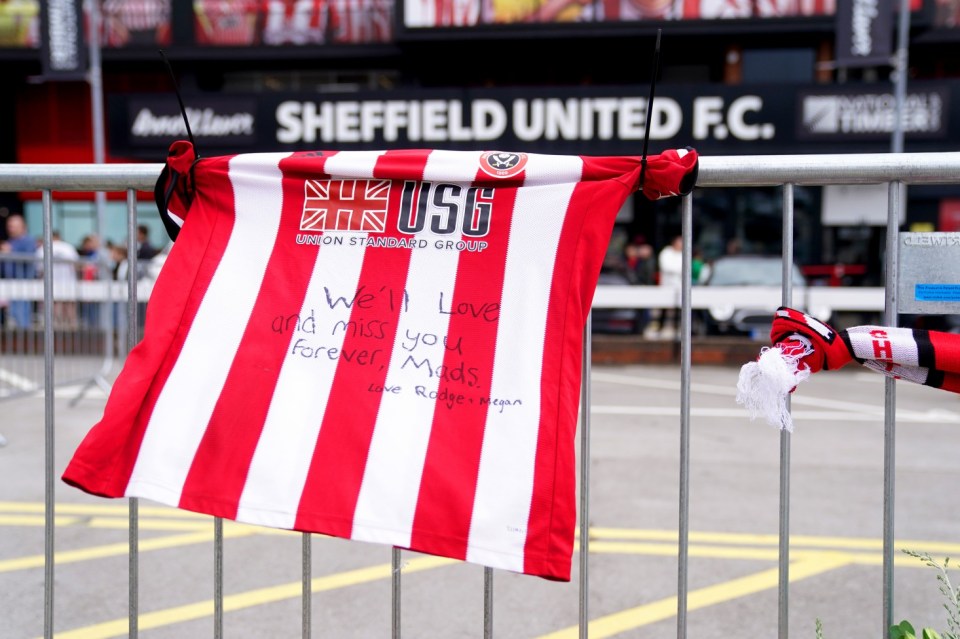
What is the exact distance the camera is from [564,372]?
190cm

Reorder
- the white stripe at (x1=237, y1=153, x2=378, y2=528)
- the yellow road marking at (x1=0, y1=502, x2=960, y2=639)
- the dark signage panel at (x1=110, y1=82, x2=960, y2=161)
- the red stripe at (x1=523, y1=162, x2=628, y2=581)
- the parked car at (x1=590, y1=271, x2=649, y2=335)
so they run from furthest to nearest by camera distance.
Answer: the dark signage panel at (x1=110, y1=82, x2=960, y2=161) < the parked car at (x1=590, y1=271, x2=649, y2=335) < the yellow road marking at (x1=0, y1=502, x2=960, y2=639) < the white stripe at (x1=237, y1=153, x2=378, y2=528) < the red stripe at (x1=523, y1=162, x2=628, y2=581)

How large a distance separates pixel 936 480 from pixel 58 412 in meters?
7.04

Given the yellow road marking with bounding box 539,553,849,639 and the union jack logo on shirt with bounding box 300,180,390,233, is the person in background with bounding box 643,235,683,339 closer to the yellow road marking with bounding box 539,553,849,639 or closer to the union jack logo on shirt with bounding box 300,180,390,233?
the yellow road marking with bounding box 539,553,849,639

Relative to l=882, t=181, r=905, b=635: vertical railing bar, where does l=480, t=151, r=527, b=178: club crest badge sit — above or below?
above

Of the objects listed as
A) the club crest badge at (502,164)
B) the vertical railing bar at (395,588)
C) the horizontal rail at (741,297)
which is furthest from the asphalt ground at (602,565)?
the horizontal rail at (741,297)

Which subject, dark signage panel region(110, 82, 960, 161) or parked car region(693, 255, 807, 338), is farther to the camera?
dark signage panel region(110, 82, 960, 161)

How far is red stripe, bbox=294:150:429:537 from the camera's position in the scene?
189cm

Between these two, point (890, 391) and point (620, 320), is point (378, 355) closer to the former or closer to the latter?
point (890, 391)

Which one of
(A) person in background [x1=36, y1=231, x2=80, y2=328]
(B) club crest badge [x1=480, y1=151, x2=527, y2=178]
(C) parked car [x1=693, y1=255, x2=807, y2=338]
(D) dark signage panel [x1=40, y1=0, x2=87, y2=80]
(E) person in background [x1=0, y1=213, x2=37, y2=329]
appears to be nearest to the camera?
(B) club crest badge [x1=480, y1=151, x2=527, y2=178]

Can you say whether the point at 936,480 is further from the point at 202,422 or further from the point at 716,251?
the point at 716,251

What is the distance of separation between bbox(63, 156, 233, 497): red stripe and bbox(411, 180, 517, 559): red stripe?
605mm

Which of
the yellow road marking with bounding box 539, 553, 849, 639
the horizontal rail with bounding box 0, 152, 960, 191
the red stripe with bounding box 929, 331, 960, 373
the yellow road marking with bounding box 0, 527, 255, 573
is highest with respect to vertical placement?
the horizontal rail with bounding box 0, 152, 960, 191

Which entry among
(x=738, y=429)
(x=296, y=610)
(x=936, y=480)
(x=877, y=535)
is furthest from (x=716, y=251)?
(x=296, y=610)

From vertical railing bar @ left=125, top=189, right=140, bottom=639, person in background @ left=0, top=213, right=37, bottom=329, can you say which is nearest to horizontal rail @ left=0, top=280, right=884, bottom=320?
person in background @ left=0, top=213, right=37, bottom=329
